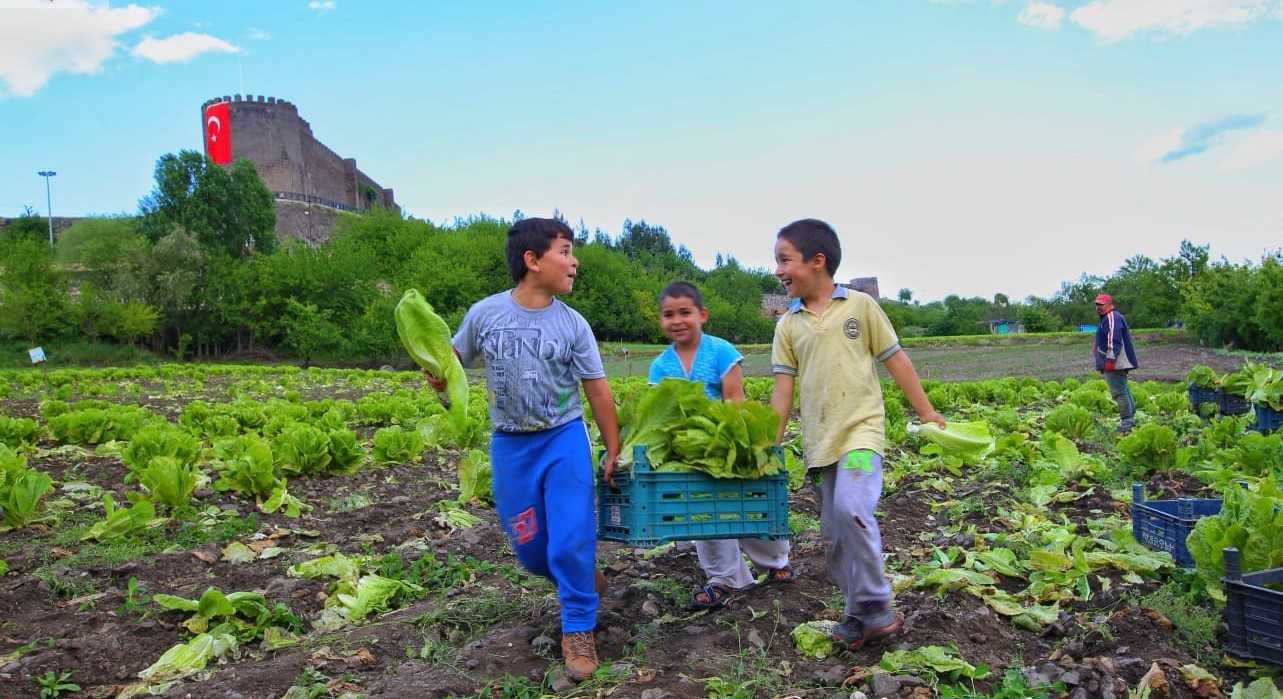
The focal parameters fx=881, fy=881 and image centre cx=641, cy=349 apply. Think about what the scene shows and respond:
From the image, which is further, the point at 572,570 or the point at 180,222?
the point at 180,222

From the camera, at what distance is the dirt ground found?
12.1 feet

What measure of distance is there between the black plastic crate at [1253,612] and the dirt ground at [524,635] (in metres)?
0.15

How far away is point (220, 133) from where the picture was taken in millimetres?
83875

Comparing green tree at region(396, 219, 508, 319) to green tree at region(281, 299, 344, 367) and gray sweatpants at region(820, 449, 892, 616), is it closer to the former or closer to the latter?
green tree at region(281, 299, 344, 367)

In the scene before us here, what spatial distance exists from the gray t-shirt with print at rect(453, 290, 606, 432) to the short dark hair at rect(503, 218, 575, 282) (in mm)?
175

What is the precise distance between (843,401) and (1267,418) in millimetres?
6772

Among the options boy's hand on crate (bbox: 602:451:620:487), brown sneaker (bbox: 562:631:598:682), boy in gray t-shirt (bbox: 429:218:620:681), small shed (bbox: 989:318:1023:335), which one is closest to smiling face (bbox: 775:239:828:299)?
boy in gray t-shirt (bbox: 429:218:620:681)

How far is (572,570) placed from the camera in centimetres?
389

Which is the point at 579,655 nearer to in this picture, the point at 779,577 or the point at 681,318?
the point at 779,577

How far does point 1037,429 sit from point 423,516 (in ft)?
27.3

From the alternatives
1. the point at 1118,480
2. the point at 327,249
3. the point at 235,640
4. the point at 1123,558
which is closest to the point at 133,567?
the point at 235,640

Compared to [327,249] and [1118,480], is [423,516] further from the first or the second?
[327,249]

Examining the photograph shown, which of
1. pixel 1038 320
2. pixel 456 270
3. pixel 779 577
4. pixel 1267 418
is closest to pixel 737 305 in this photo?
pixel 1038 320

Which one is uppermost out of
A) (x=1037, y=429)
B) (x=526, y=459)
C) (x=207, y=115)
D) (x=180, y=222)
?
(x=207, y=115)
